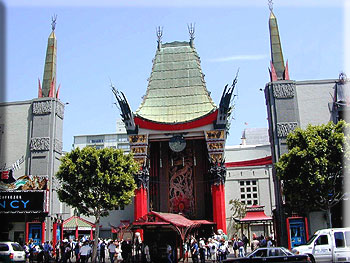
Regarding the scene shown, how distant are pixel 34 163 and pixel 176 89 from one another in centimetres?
2064

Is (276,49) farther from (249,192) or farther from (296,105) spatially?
(249,192)

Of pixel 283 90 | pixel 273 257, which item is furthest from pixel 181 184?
pixel 273 257

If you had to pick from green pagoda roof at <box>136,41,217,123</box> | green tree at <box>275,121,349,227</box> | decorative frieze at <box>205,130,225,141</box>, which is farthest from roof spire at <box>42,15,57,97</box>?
green tree at <box>275,121,349,227</box>

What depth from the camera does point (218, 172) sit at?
43.6 m

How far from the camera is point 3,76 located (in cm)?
583

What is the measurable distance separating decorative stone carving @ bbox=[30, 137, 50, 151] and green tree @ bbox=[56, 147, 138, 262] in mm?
7986

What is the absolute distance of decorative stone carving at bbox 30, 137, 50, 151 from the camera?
119 feet

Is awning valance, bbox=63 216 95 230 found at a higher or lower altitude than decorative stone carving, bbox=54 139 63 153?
lower

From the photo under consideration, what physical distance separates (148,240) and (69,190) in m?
7.16

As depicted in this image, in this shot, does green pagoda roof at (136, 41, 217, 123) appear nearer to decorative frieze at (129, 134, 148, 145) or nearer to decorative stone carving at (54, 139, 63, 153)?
decorative frieze at (129, 134, 148, 145)

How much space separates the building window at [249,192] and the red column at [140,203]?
1218 centimetres

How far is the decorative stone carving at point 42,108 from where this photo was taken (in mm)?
37094

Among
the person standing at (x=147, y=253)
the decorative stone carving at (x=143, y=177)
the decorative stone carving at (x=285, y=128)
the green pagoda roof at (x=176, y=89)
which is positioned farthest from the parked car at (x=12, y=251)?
the green pagoda roof at (x=176, y=89)

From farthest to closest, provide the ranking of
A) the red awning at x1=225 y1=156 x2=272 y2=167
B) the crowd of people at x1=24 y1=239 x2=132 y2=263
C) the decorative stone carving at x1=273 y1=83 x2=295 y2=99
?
the red awning at x1=225 y1=156 x2=272 y2=167, the decorative stone carving at x1=273 y1=83 x2=295 y2=99, the crowd of people at x1=24 y1=239 x2=132 y2=263
